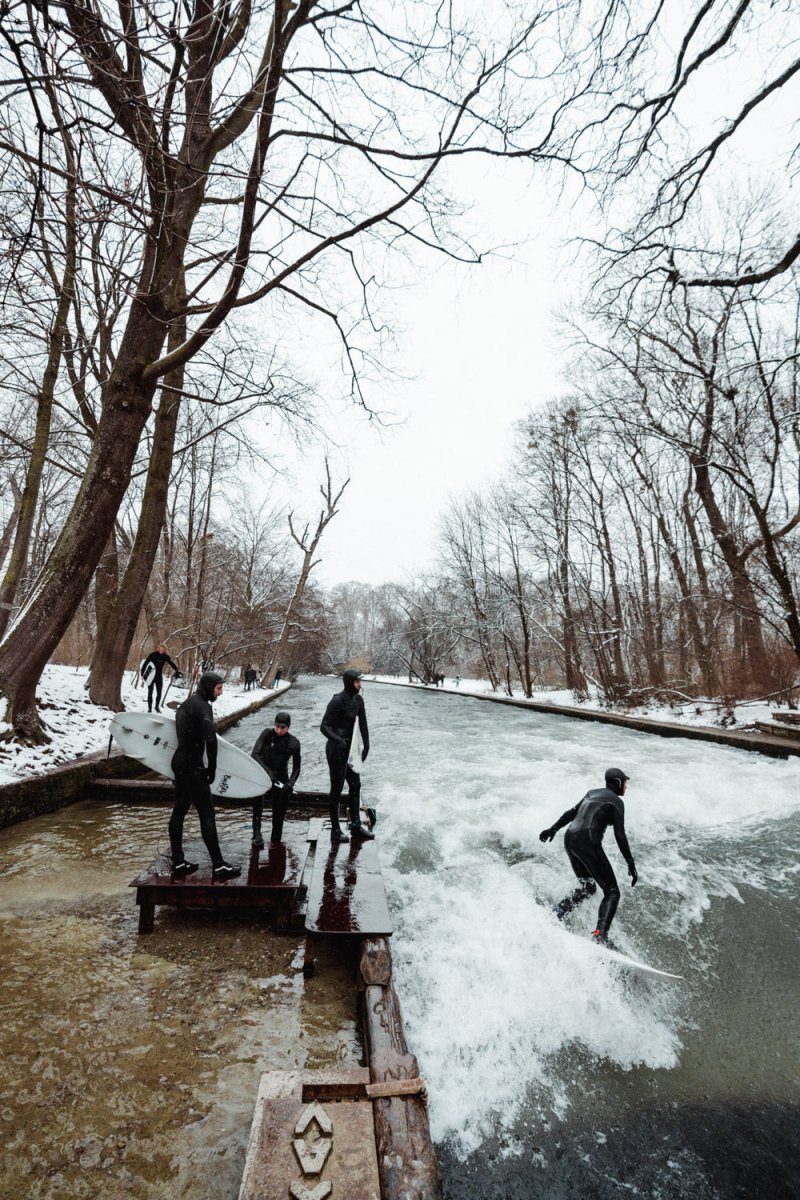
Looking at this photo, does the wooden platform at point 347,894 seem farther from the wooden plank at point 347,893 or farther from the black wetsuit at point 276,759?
the black wetsuit at point 276,759

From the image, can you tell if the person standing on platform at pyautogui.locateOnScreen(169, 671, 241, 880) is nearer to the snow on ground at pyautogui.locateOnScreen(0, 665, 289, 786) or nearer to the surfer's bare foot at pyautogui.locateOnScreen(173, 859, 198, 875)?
the surfer's bare foot at pyautogui.locateOnScreen(173, 859, 198, 875)

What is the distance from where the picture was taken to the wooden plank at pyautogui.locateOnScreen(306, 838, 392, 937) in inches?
158

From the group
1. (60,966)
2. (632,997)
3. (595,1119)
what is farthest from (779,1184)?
(60,966)

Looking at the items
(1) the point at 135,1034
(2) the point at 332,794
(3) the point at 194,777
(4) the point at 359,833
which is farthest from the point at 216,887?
(4) the point at 359,833

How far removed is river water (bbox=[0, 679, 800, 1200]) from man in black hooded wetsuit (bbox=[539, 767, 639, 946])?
290mm

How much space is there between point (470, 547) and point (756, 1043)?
110 ft

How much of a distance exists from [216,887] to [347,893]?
111 centimetres

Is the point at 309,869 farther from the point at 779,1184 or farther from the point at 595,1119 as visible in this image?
the point at 779,1184

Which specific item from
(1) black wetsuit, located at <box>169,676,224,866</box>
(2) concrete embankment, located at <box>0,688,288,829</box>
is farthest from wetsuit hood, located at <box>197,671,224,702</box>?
(2) concrete embankment, located at <box>0,688,288,829</box>

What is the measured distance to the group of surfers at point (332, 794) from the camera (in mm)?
4625

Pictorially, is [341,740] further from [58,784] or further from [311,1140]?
[58,784]

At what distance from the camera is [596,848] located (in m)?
5.11

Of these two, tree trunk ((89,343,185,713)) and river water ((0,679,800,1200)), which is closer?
river water ((0,679,800,1200))

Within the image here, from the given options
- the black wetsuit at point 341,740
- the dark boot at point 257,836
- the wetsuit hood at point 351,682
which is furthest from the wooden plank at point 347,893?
the wetsuit hood at point 351,682
